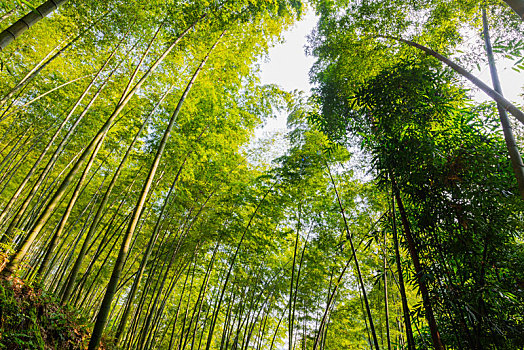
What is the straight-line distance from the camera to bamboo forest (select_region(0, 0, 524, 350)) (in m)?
2.27

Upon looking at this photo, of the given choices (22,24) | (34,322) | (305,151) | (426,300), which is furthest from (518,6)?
(34,322)

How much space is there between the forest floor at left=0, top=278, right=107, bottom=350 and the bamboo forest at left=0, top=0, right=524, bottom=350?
0.07 ft

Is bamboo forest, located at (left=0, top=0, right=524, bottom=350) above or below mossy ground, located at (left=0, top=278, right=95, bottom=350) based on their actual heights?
above

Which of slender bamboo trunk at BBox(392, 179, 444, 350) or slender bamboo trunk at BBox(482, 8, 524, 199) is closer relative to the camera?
slender bamboo trunk at BBox(482, 8, 524, 199)

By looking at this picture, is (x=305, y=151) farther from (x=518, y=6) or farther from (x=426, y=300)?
(x=518, y=6)

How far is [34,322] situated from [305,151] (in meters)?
4.56

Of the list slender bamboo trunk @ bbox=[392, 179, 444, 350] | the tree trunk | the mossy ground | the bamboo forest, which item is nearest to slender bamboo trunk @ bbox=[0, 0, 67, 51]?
the bamboo forest

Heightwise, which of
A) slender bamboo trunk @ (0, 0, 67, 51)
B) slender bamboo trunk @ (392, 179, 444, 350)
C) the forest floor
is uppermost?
slender bamboo trunk @ (0, 0, 67, 51)

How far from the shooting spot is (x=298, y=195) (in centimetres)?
521

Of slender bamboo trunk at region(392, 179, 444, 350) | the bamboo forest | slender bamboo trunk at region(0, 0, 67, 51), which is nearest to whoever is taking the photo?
slender bamboo trunk at region(0, 0, 67, 51)

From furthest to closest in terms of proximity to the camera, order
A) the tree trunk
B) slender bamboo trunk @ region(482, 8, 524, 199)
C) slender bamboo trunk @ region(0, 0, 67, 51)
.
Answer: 1. slender bamboo trunk @ region(482, 8, 524, 199)
2. slender bamboo trunk @ region(0, 0, 67, 51)
3. the tree trunk

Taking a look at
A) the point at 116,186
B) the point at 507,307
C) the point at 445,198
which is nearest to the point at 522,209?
the point at 445,198

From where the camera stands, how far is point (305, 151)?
16.1 feet

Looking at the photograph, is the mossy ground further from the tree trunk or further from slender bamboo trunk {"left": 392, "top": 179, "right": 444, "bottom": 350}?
the tree trunk
